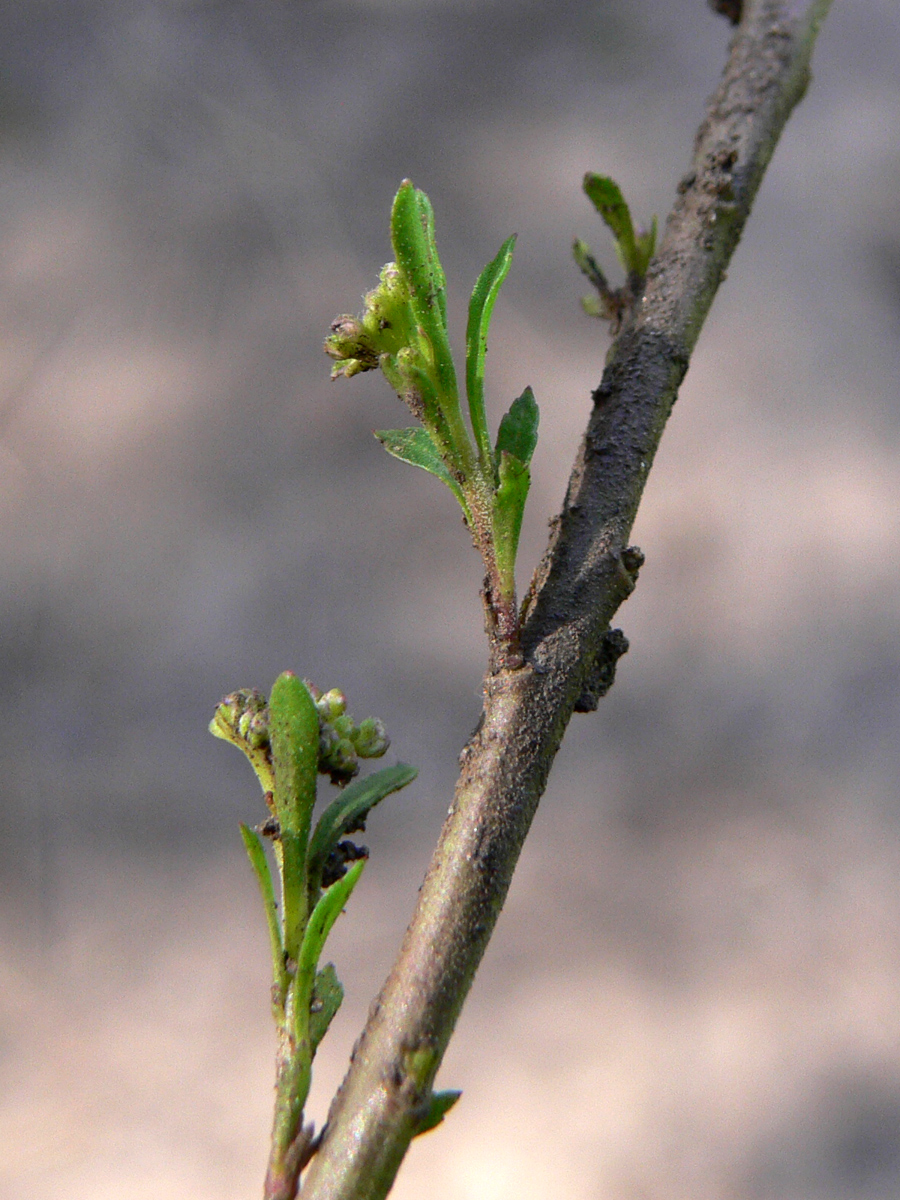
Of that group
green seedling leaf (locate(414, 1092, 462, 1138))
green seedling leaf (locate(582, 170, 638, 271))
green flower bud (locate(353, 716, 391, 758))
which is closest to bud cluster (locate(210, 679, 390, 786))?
green flower bud (locate(353, 716, 391, 758))

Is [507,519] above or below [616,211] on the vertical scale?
below

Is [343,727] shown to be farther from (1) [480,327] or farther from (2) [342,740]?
(1) [480,327]

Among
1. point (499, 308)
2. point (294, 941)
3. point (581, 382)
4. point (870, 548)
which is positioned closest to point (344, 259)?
point (499, 308)

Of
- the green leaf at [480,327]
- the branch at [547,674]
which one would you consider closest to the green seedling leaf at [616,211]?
the branch at [547,674]

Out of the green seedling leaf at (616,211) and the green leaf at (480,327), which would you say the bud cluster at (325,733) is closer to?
the green leaf at (480,327)

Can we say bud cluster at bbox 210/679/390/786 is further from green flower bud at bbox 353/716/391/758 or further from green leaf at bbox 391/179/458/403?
green leaf at bbox 391/179/458/403

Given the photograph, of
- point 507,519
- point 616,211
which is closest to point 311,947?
point 507,519
